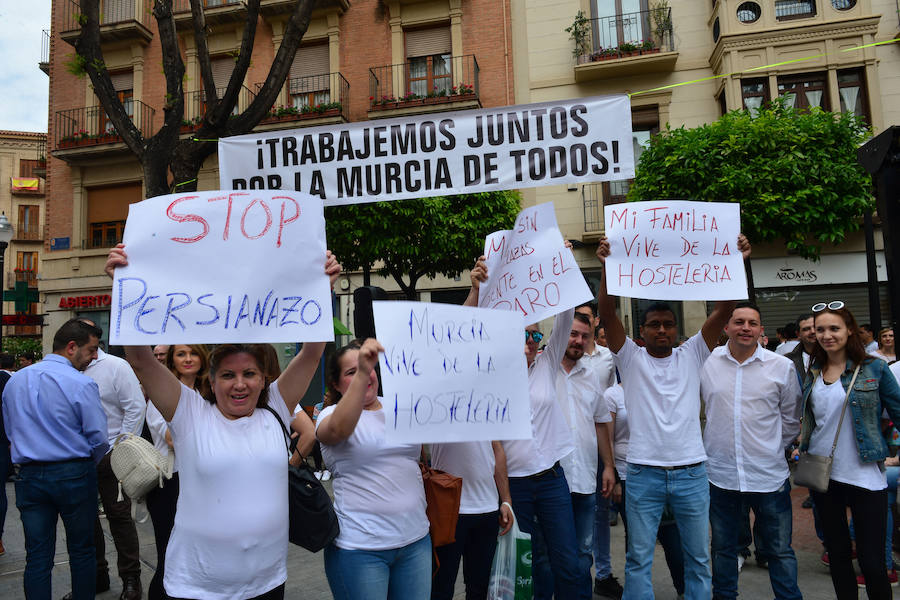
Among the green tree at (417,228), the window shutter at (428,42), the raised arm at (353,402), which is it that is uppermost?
the window shutter at (428,42)

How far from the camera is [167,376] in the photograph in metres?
2.46

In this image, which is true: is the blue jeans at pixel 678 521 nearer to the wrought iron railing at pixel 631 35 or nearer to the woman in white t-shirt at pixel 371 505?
the woman in white t-shirt at pixel 371 505

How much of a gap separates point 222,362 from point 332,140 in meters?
2.03

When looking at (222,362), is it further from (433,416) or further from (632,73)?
(632,73)

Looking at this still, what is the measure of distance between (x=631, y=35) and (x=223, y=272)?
15764mm

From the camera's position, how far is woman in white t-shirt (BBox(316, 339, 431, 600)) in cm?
256

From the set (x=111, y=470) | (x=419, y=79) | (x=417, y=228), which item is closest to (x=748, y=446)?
(x=111, y=470)

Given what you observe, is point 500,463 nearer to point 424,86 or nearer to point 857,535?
point 857,535

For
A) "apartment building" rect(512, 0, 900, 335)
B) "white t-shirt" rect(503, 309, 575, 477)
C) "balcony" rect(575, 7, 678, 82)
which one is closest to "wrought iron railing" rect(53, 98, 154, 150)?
"apartment building" rect(512, 0, 900, 335)

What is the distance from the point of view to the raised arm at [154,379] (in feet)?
7.88

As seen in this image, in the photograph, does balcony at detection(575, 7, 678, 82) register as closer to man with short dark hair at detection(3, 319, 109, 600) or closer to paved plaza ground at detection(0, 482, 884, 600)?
paved plaza ground at detection(0, 482, 884, 600)

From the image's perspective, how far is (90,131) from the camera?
768 inches

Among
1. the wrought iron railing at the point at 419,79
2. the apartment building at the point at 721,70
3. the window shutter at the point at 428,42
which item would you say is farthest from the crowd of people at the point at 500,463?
the window shutter at the point at 428,42

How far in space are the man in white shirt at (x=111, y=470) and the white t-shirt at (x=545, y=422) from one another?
10.0ft
